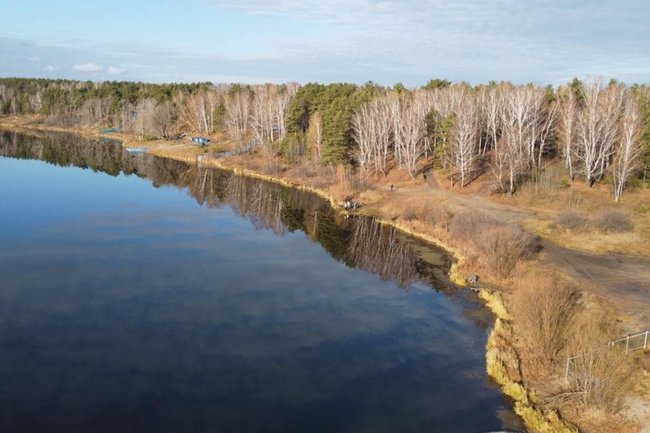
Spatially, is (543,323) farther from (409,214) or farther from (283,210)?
(283,210)

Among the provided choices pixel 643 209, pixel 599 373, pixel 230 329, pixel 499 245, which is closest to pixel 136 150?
pixel 230 329

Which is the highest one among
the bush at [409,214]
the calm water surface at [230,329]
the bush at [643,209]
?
the bush at [643,209]

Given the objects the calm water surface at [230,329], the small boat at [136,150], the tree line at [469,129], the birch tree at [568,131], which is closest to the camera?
the calm water surface at [230,329]

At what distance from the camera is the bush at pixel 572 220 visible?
47831 mm

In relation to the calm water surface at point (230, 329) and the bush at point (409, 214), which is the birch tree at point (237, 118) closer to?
the calm water surface at point (230, 329)

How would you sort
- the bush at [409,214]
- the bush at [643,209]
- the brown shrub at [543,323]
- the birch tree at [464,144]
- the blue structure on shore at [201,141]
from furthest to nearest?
1. the blue structure on shore at [201,141]
2. the birch tree at [464,144]
3. the bush at [409,214]
4. the bush at [643,209]
5. the brown shrub at [543,323]

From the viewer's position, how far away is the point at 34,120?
170750 mm

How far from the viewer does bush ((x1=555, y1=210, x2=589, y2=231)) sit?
47.8 m

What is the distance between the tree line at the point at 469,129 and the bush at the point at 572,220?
33.7ft

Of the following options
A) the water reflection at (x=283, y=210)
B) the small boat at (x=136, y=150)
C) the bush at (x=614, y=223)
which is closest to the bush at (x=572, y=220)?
the bush at (x=614, y=223)

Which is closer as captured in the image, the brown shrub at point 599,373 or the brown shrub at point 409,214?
the brown shrub at point 599,373

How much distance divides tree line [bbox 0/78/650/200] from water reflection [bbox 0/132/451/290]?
12.5 m

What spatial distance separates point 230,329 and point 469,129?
46508 mm

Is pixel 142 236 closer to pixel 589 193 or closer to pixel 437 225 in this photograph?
pixel 437 225
